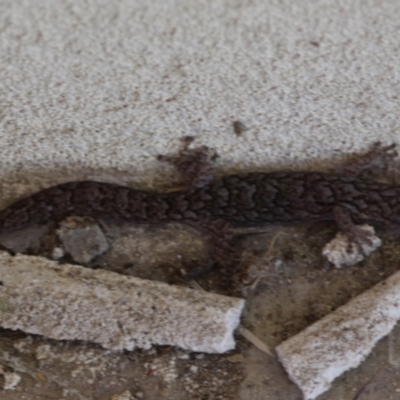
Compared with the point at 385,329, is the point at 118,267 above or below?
below

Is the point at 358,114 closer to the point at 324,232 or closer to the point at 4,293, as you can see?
the point at 324,232

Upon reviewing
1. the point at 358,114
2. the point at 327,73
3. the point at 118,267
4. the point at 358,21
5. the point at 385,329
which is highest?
the point at 358,21

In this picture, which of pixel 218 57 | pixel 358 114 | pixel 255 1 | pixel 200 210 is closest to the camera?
pixel 255 1

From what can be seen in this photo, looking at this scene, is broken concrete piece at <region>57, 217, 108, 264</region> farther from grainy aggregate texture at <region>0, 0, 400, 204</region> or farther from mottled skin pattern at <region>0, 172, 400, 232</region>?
grainy aggregate texture at <region>0, 0, 400, 204</region>

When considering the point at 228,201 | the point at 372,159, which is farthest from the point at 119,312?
the point at 372,159

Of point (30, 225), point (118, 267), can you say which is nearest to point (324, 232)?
point (118, 267)

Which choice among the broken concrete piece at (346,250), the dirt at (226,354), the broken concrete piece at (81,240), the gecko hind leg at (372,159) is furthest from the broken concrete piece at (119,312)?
the gecko hind leg at (372,159)

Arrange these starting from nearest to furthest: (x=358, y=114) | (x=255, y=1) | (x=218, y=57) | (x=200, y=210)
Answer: (x=255, y=1) < (x=218, y=57) < (x=358, y=114) < (x=200, y=210)
